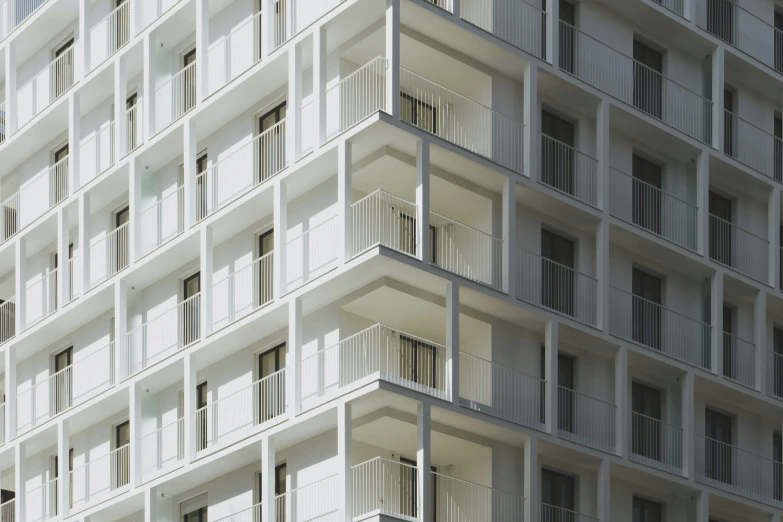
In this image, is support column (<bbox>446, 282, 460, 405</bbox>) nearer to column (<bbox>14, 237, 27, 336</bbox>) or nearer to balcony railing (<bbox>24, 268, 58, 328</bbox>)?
balcony railing (<bbox>24, 268, 58, 328</bbox>)

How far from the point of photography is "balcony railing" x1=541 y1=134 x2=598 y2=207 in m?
49.8

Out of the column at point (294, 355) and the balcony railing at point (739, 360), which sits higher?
the balcony railing at point (739, 360)

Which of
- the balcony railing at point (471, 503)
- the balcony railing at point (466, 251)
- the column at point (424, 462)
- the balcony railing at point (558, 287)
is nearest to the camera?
the column at point (424, 462)

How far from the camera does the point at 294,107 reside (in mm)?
47875

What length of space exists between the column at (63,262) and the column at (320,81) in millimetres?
10848

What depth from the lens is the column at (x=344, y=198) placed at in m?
45.4

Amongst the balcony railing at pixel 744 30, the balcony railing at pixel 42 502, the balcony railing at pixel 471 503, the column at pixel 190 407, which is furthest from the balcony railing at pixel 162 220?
the balcony railing at pixel 744 30

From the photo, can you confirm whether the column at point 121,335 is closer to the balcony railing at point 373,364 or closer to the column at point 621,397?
the balcony railing at point 373,364

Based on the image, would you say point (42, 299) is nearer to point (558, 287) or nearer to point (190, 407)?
point (190, 407)

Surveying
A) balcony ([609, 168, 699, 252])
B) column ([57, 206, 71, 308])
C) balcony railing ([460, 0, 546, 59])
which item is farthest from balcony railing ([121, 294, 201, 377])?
balcony ([609, 168, 699, 252])

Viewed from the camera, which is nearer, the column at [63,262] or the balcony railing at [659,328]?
the balcony railing at [659,328]

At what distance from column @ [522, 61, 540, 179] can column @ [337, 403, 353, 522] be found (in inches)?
305

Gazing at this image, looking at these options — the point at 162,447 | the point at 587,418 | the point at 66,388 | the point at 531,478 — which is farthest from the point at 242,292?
the point at 587,418

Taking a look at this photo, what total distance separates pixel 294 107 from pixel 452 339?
688 cm
